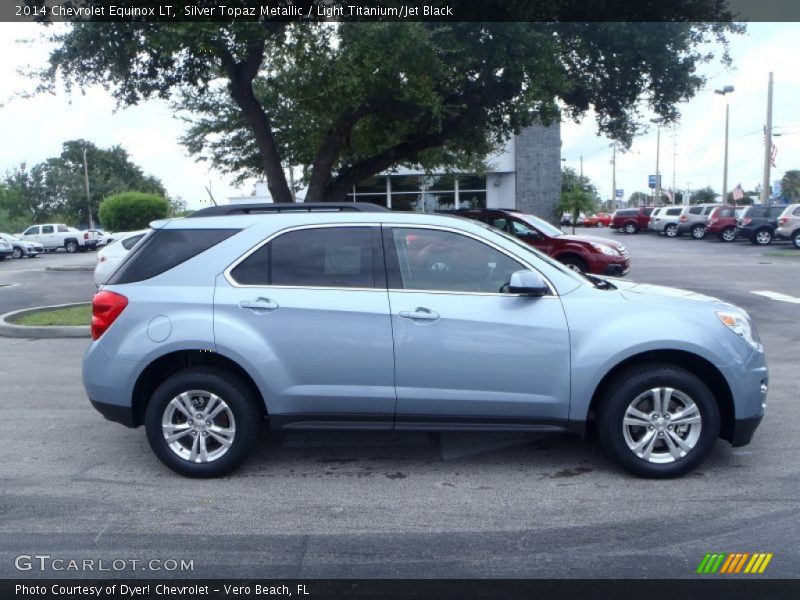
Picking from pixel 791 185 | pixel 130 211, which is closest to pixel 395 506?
pixel 130 211

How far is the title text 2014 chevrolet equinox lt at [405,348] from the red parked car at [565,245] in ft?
33.7

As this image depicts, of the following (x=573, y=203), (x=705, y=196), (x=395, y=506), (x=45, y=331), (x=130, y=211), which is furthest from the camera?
(x=705, y=196)

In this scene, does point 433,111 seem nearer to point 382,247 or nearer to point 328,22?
point 328,22

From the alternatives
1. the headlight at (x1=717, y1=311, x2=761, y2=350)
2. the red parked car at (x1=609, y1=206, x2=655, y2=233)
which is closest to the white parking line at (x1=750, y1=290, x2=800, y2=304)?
the headlight at (x1=717, y1=311, x2=761, y2=350)

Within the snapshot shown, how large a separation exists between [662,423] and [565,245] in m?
11.0

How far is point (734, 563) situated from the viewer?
4.36m

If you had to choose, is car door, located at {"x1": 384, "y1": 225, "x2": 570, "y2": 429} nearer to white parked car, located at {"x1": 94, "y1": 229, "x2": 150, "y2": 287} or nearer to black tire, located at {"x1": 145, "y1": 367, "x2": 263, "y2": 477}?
black tire, located at {"x1": 145, "y1": 367, "x2": 263, "y2": 477}

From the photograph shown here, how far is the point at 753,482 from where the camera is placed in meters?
5.57

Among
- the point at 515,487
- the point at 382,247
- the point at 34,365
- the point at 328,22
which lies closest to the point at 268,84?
the point at 328,22

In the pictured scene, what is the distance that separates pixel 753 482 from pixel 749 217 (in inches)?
1286

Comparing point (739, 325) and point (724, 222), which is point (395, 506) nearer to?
point (739, 325)

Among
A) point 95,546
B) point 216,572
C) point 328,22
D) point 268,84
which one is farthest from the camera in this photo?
point 268,84

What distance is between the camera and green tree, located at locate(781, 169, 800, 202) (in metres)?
77.7

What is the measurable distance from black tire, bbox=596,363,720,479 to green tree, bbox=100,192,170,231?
43053 mm
